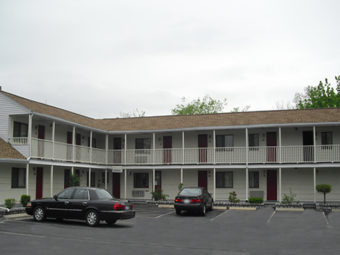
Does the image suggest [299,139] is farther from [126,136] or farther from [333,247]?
[333,247]

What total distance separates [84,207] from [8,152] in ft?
26.5

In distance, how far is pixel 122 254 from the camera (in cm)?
1084

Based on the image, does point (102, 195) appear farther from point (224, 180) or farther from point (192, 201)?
point (224, 180)

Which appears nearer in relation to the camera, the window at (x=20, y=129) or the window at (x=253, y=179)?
the window at (x=20, y=129)

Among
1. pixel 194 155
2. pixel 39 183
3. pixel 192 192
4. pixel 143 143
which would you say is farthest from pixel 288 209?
pixel 39 183

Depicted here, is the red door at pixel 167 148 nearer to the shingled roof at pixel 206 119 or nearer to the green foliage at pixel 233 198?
the shingled roof at pixel 206 119

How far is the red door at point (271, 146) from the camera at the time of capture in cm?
2820

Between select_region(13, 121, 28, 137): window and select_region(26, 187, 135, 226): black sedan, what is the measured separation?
824cm

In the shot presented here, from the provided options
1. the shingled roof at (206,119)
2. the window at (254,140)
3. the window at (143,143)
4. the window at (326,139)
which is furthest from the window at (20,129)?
the window at (326,139)

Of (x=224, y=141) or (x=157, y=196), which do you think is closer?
(x=157, y=196)

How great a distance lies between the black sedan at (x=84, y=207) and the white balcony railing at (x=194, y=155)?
715 centimetres

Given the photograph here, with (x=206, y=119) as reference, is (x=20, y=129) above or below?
below

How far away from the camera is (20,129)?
25.1m

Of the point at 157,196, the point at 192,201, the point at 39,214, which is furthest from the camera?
the point at 157,196
